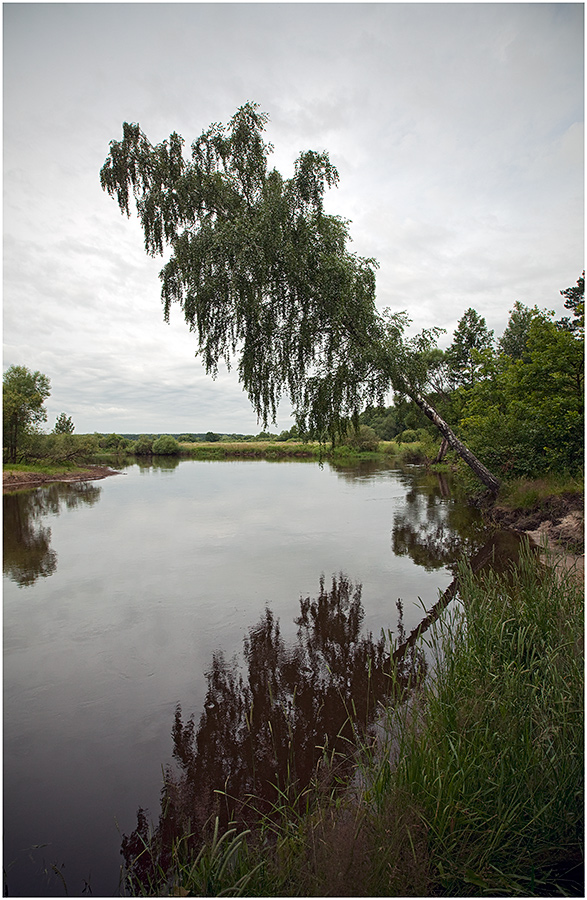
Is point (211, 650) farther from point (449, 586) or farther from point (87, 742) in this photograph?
point (449, 586)

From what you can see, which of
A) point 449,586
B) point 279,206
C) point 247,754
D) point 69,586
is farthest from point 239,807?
point 279,206

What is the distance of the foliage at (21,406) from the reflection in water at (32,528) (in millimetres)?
5165

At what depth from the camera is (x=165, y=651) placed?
20.5ft

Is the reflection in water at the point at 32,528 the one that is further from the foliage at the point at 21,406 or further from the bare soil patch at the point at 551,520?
the bare soil patch at the point at 551,520

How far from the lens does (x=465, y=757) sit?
8.66ft

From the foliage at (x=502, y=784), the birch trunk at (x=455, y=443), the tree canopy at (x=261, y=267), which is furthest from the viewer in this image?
the birch trunk at (x=455, y=443)

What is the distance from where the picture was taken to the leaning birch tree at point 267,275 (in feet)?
31.5

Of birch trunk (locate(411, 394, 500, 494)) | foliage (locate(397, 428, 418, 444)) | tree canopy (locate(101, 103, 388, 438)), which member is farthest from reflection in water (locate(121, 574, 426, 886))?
foliage (locate(397, 428, 418, 444))

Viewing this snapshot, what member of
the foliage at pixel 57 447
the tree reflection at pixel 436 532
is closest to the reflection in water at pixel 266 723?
the tree reflection at pixel 436 532

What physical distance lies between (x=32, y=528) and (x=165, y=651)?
11526 millimetres

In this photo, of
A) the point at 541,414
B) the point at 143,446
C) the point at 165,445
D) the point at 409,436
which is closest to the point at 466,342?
the point at 409,436

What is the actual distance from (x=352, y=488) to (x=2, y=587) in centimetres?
1919

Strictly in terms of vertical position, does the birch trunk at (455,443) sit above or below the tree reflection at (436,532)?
above

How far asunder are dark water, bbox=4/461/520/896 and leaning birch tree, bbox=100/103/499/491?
3899 mm
